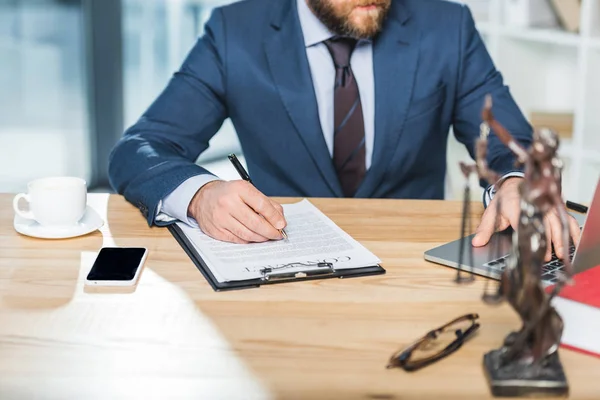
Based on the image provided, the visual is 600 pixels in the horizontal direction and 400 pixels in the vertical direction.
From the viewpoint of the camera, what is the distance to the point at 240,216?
1.24 m

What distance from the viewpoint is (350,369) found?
85cm

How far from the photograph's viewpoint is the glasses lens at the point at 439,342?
877 mm

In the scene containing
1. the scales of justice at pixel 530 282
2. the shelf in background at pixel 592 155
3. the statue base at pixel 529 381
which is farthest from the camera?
the shelf in background at pixel 592 155

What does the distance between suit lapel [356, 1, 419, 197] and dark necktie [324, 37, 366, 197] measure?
0.03 m

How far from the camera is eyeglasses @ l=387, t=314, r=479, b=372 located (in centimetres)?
85

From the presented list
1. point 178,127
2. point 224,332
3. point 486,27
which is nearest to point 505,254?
point 224,332

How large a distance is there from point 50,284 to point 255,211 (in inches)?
13.0

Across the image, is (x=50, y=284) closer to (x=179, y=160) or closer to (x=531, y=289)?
(x=179, y=160)

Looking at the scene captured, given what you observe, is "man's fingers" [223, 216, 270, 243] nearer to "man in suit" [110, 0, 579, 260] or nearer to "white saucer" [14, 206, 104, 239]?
"white saucer" [14, 206, 104, 239]

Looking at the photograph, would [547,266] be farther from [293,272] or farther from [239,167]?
[239,167]

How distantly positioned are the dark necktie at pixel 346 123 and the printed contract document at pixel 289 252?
19.1 inches

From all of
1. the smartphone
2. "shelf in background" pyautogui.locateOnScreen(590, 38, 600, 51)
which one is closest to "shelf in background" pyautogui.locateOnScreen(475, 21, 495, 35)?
"shelf in background" pyautogui.locateOnScreen(590, 38, 600, 51)

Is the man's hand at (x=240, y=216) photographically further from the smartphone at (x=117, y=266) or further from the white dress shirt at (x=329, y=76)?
the white dress shirt at (x=329, y=76)

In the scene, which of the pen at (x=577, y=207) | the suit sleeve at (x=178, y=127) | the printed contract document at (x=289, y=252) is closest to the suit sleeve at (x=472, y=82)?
the pen at (x=577, y=207)
